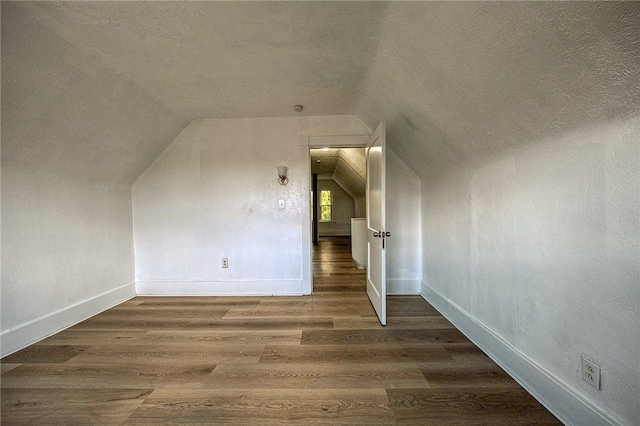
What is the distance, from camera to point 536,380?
140 cm

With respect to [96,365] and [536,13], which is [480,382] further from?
[96,365]

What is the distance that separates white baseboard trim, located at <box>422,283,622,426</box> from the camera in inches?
45.0

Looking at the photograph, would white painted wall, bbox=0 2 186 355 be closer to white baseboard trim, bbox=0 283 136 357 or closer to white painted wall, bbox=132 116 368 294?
white baseboard trim, bbox=0 283 136 357

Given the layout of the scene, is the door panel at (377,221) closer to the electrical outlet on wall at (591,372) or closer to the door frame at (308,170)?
the door frame at (308,170)

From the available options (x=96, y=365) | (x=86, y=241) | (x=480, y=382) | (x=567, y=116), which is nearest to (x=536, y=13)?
(x=567, y=116)

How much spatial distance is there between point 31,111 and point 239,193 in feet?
5.72

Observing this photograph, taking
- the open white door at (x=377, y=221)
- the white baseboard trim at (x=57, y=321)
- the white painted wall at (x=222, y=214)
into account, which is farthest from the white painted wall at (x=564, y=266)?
the white baseboard trim at (x=57, y=321)

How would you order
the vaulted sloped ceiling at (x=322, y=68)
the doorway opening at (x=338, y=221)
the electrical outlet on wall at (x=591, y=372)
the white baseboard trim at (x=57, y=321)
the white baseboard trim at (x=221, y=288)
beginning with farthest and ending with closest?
1. the doorway opening at (x=338, y=221)
2. the white baseboard trim at (x=221, y=288)
3. the white baseboard trim at (x=57, y=321)
4. the electrical outlet on wall at (x=591, y=372)
5. the vaulted sloped ceiling at (x=322, y=68)

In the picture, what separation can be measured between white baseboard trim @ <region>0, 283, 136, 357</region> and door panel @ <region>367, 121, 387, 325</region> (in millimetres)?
2914

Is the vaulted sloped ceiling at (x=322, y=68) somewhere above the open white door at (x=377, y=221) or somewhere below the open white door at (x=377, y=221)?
above

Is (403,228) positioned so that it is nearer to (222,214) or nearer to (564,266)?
(564,266)

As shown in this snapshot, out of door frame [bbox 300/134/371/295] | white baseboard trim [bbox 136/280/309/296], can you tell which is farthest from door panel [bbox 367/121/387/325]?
white baseboard trim [bbox 136/280/309/296]

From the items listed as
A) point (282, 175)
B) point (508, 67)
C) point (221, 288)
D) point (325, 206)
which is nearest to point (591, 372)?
point (508, 67)

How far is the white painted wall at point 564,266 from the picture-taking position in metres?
1.00
